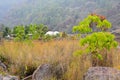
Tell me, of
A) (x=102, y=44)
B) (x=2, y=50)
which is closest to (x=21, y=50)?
(x=2, y=50)

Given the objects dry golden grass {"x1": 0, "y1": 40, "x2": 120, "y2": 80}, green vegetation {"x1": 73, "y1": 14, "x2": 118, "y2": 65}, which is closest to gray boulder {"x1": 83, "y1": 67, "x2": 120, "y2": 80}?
dry golden grass {"x1": 0, "y1": 40, "x2": 120, "y2": 80}

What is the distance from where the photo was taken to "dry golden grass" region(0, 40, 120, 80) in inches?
253

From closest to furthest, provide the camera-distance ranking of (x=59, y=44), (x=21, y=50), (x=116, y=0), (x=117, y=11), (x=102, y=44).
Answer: (x=102, y=44), (x=21, y=50), (x=59, y=44), (x=117, y=11), (x=116, y=0)

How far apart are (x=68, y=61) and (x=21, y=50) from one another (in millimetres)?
1590

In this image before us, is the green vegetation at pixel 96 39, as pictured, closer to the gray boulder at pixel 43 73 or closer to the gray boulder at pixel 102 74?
the gray boulder at pixel 43 73

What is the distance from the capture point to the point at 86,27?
6.90m

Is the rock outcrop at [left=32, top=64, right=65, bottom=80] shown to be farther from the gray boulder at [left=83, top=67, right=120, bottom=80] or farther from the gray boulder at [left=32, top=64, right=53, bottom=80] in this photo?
the gray boulder at [left=83, top=67, right=120, bottom=80]

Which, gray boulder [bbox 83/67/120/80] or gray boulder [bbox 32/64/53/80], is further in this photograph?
gray boulder [bbox 32/64/53/80]

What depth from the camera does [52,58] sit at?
6930 millimetres

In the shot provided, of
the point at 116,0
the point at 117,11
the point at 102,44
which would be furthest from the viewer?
the point at 116,0

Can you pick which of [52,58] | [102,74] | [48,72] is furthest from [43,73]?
[102,74]

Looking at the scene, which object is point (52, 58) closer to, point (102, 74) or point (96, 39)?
point (96, 39)

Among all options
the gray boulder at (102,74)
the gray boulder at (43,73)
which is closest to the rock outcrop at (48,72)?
the gray boulder at (43,73)

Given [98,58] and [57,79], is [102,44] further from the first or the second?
[57,79]
